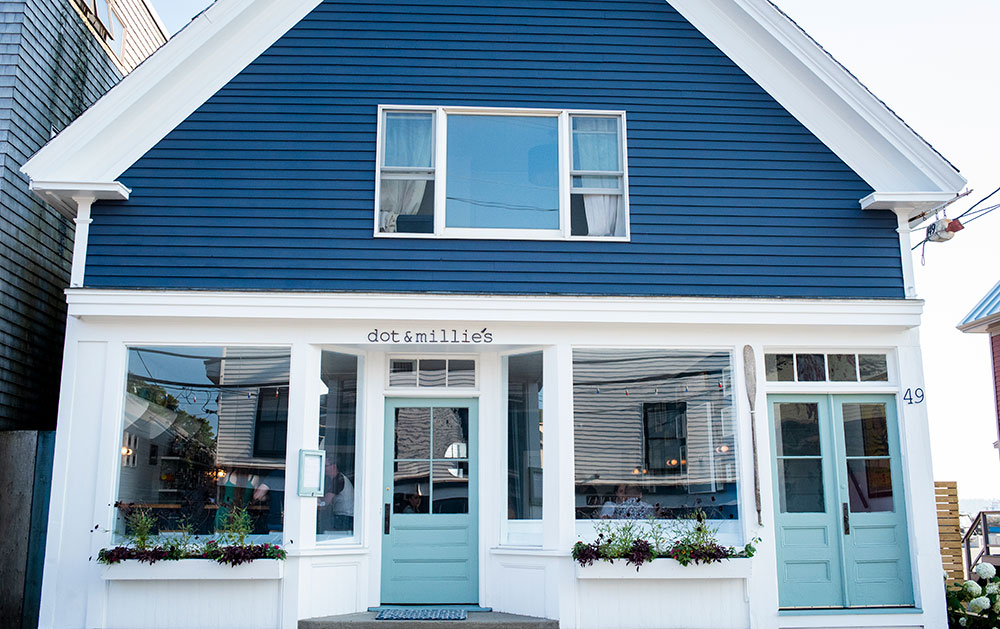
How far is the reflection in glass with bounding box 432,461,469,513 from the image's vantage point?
9617mm

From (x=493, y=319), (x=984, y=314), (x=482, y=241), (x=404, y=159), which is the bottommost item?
(x=493, y=319)

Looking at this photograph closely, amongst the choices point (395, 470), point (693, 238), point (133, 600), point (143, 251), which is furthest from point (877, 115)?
point (133, 600)

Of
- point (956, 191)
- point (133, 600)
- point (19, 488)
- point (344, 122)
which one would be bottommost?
point (133, 600)

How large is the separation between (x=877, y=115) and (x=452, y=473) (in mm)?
5848

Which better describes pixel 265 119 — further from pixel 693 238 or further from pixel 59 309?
pixel 693 238

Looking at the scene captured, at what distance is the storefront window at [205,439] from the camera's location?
8.98 m

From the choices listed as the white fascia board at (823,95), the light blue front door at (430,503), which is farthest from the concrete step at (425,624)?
the white fascia board at (823,95)

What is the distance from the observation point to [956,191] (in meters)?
9.45

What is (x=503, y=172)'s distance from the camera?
9758mm

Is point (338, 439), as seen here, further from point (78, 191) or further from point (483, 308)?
point (78, 191)

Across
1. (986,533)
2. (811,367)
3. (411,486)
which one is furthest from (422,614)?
(986,533)

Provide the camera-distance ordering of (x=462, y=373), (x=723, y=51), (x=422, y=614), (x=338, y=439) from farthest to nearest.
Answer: (x=723, y=51) < (x=462, y=373) < (x=338, y=439) < (x=422, y=614)

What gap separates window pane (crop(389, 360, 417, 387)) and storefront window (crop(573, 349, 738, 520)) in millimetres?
1751

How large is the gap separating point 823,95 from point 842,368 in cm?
293
